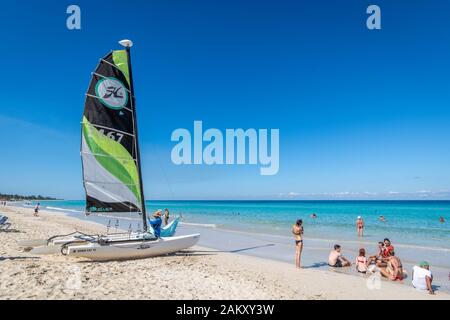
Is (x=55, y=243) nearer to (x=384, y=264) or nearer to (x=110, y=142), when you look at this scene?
(x=110, y=142)

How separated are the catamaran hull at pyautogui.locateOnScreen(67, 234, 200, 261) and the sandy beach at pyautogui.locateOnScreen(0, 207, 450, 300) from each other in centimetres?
30

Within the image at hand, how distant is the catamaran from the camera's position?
32.2 ft

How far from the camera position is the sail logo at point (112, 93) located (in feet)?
32.7

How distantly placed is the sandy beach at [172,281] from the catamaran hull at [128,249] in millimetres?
304

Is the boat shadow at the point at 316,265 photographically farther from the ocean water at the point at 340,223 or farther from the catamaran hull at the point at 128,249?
the ocean water at the point at 340,223

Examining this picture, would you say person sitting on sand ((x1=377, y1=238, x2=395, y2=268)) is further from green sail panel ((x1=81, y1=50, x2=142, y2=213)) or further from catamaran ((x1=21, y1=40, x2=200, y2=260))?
green sail panel ((x1=81, y1=50, x2=142, y2=213))

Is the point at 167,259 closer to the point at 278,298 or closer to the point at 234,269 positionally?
the point at 234,269

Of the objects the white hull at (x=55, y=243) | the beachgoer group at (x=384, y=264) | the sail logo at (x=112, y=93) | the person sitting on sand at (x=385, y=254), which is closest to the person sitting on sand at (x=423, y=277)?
the beachgoer group at (x=384, y=264)

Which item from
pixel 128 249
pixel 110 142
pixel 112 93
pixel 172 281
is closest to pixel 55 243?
pixel 128 249

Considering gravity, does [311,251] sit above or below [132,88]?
below
